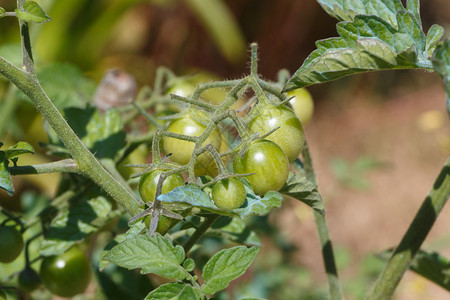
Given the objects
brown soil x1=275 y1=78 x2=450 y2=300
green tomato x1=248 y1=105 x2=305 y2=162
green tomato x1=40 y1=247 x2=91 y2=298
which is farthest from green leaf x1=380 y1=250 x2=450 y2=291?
brown soil x1=275 y1=78 x2=450 y2=300

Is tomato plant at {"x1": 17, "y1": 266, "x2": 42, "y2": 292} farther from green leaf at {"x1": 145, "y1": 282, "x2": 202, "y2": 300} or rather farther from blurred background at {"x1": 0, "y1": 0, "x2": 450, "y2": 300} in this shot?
blurred background at {"x1": 0, "y1": 0, "x2": 450, "y2": 300}

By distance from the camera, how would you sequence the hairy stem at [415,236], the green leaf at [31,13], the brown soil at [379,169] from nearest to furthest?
1. the green leaf at [31,13]
2. the hairy stem at [415,236]
3. the brown soil at [379,169]

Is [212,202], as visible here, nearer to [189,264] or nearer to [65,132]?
[189,264]

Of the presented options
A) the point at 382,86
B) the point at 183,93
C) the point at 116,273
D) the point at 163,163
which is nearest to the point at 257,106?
the point at 163,163

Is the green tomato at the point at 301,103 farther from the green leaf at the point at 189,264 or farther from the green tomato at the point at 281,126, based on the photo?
the green leaf at the point at 189,264

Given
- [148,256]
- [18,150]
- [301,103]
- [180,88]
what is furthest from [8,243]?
[301,103]

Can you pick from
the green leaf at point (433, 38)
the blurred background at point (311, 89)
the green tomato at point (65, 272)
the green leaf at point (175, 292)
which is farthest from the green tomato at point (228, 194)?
the blurred background at point (311, 89)
